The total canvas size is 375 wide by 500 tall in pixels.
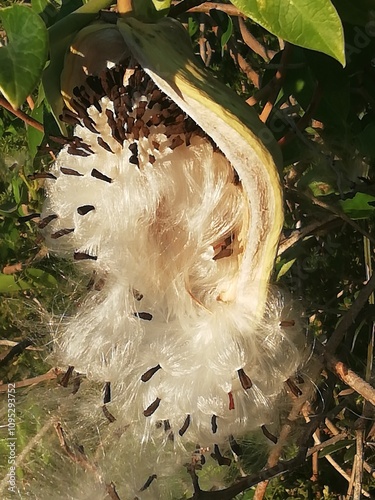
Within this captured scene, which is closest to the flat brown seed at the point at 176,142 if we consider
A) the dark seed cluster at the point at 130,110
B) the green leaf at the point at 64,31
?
the dark seed cluster at the point at 130,110

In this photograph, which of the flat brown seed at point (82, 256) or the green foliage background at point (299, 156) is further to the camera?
the flat brown seed at point (82, 256)

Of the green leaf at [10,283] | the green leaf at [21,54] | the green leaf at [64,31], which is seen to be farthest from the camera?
the green leaf at [10,283]

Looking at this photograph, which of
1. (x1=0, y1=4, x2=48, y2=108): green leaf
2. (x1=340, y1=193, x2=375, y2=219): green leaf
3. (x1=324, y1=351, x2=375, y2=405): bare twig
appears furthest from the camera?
(x1=340, y1=193, x2=375, y2=219): green leaf

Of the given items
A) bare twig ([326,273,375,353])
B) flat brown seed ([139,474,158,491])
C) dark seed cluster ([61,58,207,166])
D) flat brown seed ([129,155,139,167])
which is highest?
dark seed cluster ([61,58,207,166])

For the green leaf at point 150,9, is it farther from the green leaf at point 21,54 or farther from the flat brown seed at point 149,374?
the flat brown seed at point 149,374

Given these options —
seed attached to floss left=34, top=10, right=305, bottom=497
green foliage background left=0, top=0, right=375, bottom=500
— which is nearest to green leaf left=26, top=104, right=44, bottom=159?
green foliage background left=0, top=0, right=375, bottom=500

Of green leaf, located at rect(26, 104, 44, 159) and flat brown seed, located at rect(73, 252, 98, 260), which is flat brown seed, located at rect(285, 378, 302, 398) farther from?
green leaf, located at rect(26, 104, 44, 159)

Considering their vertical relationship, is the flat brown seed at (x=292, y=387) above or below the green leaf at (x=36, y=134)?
below
